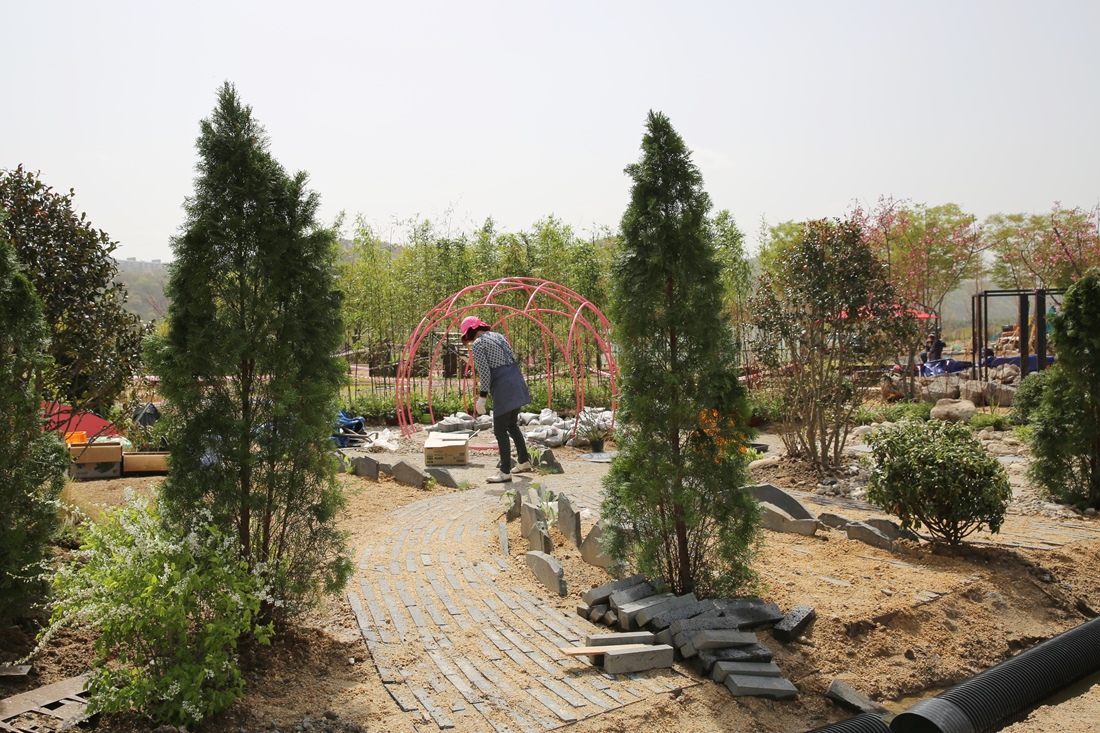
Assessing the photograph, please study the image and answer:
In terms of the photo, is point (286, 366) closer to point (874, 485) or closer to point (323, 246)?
point (323, 246)

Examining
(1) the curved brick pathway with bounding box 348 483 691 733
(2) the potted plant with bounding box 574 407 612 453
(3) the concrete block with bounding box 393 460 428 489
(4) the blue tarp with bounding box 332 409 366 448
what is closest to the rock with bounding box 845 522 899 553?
(1) the curved brick pathway with bounding box 348 483 691 733

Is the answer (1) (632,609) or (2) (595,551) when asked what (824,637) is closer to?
(1) (632,609)

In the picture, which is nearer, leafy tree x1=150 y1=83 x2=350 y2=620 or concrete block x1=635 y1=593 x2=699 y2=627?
leafy tree x1=150 y1=83 x2=350 y2=620

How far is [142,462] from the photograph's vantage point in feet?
29.5

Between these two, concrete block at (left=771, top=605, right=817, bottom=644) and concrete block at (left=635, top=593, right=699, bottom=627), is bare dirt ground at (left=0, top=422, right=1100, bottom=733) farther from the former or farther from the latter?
concrete block at (left=635, top=593, right=699, bottom=627)

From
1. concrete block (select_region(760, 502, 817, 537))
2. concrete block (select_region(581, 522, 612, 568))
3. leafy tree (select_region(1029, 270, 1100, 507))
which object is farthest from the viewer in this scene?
leafy tree (select_region(1029, 270, 1100, 507))

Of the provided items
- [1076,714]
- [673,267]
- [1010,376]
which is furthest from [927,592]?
[1010,376]

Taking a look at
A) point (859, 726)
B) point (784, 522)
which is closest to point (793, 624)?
point (859, 726)

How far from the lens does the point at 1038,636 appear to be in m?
5.18

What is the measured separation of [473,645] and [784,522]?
346 centimetres

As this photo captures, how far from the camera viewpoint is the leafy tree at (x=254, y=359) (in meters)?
3.97

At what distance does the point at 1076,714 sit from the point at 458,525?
457 cm

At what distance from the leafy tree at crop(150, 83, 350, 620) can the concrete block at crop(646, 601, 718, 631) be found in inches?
66.0

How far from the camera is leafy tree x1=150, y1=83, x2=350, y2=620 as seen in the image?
397 cm
